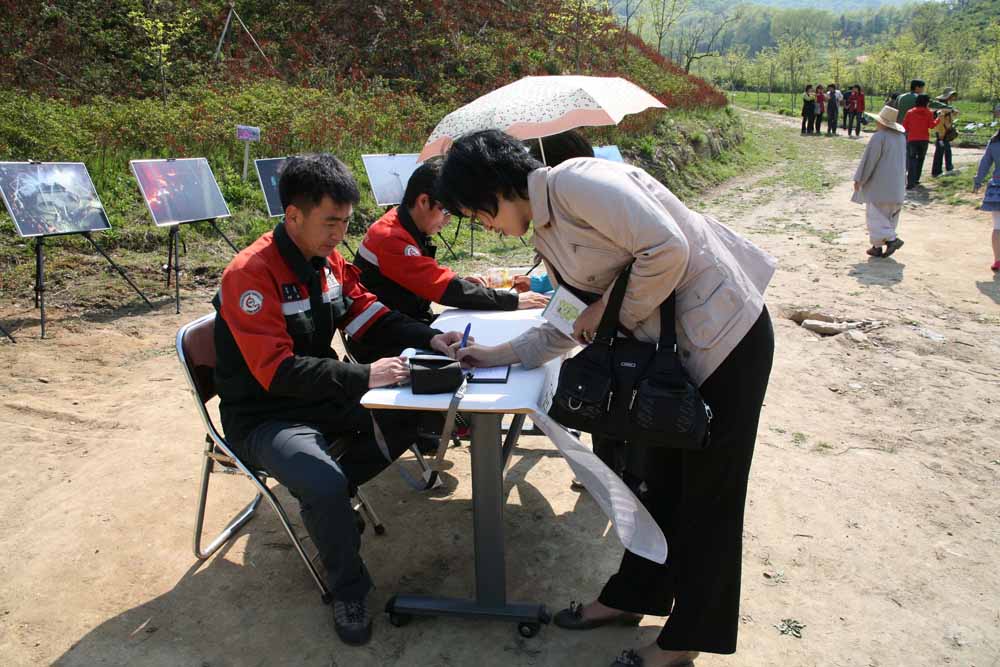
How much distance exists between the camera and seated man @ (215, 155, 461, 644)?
215cm

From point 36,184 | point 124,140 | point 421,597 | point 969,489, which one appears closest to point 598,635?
point 421,597

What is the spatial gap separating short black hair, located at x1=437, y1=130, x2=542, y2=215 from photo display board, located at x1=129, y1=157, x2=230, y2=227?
15.4 feet

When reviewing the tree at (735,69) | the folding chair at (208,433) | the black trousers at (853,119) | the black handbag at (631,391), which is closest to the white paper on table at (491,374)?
the black handbag at (631,391)

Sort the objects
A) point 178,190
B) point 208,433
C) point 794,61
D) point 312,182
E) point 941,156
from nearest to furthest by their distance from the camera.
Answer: point 312,182 < point 208,433 < point 178,190 < point 941,156 < point 794,61

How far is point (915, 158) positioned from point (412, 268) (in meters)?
11.5

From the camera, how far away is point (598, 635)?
2.21 metres

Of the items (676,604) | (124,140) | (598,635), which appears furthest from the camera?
(124,140)

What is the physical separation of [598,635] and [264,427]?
1301mm

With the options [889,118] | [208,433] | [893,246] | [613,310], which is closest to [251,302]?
[208,433]

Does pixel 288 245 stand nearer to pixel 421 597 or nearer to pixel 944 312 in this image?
pixel 421 597

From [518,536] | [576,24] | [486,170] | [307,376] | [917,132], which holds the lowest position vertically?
[518,536]

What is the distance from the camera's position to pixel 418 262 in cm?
292

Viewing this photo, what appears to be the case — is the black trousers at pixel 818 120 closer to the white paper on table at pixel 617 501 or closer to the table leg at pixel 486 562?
the table leg at pixel 486 562

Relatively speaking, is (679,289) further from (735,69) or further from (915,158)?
(735,69)
